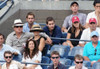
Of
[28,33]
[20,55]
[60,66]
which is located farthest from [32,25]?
[60,66]

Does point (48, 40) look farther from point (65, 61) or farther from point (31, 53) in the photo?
point (65, 61)

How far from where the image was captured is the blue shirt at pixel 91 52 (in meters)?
12.8

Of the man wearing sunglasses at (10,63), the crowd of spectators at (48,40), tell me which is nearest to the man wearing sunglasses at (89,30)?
the crowd of spectators at (48,40)

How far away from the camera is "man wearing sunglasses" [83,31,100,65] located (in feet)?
42.1

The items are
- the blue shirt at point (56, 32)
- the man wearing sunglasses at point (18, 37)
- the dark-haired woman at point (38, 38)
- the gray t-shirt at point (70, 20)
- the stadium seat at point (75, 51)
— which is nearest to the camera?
the stadium seat at point (75, 51)

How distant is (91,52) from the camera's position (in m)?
12.9

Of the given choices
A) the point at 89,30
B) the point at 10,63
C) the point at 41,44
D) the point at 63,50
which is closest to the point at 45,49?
the point at 41,44

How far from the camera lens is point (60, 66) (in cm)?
1209

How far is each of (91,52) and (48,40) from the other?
1436 mm

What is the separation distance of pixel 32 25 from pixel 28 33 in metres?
0.75

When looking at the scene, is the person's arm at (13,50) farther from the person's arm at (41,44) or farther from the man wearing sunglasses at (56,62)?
the man wearing sunglasses at (56,62)

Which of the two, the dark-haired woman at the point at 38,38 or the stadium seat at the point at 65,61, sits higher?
the dark-haired woman at the point at 38,38

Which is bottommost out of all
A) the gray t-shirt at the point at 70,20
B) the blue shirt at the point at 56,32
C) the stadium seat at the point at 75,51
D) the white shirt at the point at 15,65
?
the white shirt at the point at 15,65

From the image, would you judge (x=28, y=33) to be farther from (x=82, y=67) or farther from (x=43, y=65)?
(x=82, y=67)
